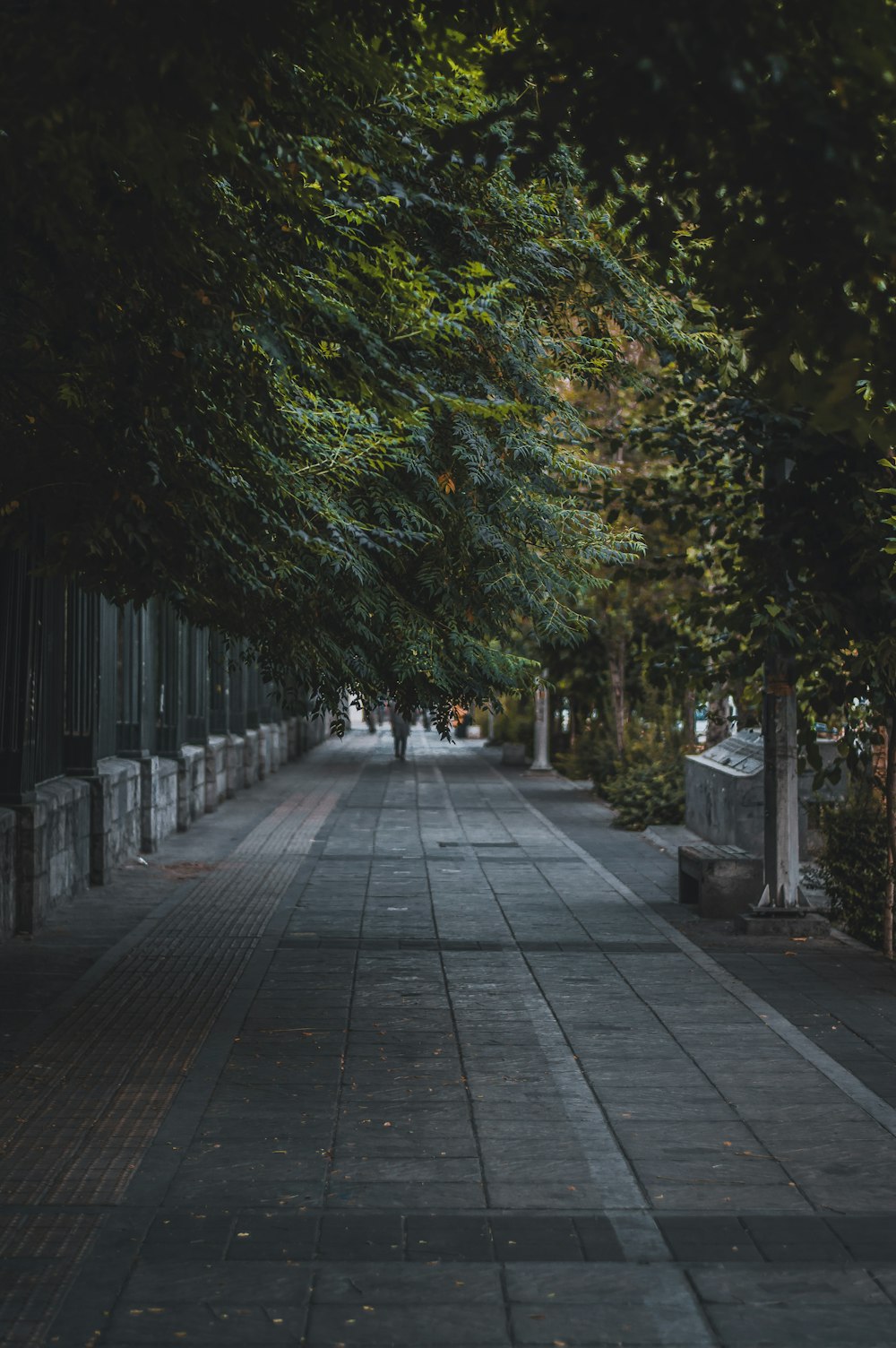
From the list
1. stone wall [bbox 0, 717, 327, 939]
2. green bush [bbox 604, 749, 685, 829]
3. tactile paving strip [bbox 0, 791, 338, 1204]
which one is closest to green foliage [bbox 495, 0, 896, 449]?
tactile paving strip [bbox 0, 791, 338, 1204]

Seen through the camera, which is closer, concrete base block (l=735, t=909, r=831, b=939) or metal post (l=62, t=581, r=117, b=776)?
concrete base block (l=735, t=909, r=831, b=939)

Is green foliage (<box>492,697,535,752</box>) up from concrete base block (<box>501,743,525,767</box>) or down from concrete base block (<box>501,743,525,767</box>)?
up

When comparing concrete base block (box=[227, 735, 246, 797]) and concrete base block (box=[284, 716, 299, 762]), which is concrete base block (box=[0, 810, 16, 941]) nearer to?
concrete base block (box=[227, 735, 246, 797])

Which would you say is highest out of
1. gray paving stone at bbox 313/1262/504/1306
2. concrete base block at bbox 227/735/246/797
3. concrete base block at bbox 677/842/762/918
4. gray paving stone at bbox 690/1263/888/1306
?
concrete base block at bbox 227/735/246/797

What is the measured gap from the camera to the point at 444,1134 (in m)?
6.29

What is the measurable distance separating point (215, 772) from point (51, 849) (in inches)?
462

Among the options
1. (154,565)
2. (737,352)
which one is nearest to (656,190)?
(154,565)

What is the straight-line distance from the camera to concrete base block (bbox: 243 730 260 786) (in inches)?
1187

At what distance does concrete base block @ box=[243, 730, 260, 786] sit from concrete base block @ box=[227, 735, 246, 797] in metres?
0.28

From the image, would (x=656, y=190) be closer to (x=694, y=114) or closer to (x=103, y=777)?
(x=694, y=114)

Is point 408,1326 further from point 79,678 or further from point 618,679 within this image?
point 618,679

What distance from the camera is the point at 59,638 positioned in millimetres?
13508

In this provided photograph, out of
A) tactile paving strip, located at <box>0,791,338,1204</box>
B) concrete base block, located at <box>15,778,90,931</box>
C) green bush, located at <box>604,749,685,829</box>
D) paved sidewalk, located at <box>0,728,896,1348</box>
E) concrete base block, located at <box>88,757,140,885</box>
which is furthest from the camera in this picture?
green bush, located at <box>604,749,685,829</box>

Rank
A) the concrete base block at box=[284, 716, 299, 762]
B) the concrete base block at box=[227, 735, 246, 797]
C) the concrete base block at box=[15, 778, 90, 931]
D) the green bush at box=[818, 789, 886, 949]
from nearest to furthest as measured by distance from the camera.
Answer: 1. the green bush at box=[818, 789, 886, 949]
2. the concrete base block at box=[15, 778, 90, 931]
3. the concrete base block at box=[227, 735, 246, 797]
4. the concrete base block at box=[284, 716, 299, 762]
